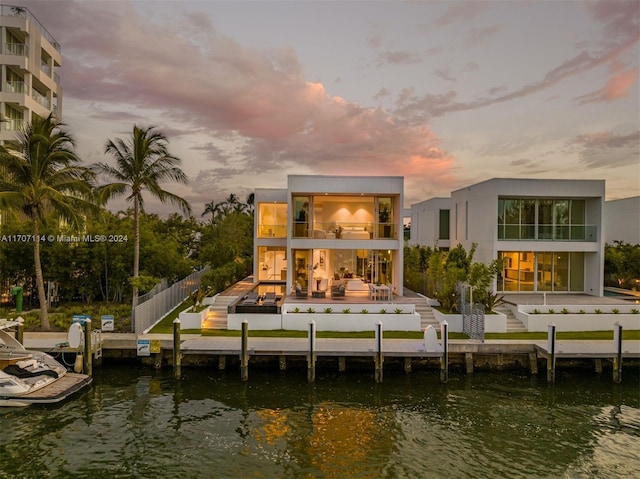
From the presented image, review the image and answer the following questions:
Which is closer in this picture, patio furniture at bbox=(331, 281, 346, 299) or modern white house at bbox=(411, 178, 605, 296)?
patio furniture at bbox=(331, 281, 346, 299)

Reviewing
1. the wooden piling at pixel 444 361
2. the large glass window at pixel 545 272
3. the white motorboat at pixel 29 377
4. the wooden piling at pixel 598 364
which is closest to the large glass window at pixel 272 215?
the large glass window at pixel 545 272

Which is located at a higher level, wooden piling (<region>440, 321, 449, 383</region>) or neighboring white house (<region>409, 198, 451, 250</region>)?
neighboring white house (<region>409, 198, 451, 250</region>)

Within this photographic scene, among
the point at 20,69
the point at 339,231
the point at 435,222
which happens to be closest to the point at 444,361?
the point at 339,231

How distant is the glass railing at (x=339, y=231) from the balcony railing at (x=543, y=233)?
7.09 m

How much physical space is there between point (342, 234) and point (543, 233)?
1224 cm

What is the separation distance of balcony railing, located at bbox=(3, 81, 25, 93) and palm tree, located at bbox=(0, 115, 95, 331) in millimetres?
17660

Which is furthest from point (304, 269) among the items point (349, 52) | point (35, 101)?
point (35, 101)

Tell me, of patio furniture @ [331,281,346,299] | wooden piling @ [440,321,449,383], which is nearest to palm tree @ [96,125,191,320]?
patio furniture @ [331,281,346,299]

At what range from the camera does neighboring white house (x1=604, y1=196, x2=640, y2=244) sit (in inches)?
1437

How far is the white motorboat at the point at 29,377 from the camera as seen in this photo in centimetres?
1382

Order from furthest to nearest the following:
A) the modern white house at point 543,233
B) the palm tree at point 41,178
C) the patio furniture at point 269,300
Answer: the modern white house at point 543,233 → the patio furniture at point 269,300 → the palm tree at point 41,178

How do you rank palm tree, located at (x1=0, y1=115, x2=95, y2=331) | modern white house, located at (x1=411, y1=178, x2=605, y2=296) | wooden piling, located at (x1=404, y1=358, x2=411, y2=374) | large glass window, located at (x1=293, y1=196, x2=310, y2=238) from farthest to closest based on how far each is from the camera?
large glass window, located at (x1=293, y1=196, x2=310, y2=238) < modern white house, located at (x1=411, y1=178, x2=605, y2=296) < palm tree, located at (x1=0, y1=115, x2=95, y2=331) < wooden piling, located at (x1=404, y1=358, x2=411, y2=374)

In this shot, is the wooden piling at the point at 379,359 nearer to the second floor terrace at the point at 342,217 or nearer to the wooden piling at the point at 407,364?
the wooden piling at the point at 407,364

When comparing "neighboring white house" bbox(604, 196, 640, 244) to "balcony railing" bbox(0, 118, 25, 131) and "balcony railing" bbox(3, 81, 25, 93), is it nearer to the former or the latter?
"balcony railing" bbox(0, 118, 25, 131)
